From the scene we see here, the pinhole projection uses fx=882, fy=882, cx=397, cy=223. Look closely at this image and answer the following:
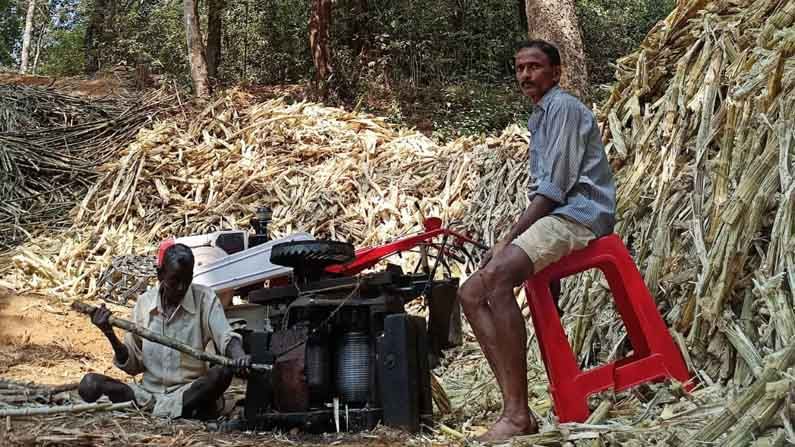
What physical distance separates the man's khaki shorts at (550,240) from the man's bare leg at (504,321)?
0.04m

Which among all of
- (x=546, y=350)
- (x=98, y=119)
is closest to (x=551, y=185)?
(x=546, y=350)

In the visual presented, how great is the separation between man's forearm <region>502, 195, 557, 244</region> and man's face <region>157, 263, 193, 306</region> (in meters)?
1.57

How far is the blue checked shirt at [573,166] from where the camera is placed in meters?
3.51

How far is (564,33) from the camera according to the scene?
30.3 ft

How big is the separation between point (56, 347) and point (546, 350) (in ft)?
15.1

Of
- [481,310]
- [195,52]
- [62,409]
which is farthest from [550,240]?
[195,52]

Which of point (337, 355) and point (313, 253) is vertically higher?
point (313, 253)

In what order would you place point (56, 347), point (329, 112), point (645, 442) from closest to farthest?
point (645, 442) → point (56, 347) → point (329, 112)

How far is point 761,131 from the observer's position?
4.03 metres

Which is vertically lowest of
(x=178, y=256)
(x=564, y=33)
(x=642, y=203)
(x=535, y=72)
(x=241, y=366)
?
(x=241, y=366)

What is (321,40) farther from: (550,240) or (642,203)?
(550,240)

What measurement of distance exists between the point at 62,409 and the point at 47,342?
3.51 metres

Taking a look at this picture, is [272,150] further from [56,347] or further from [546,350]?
[546,350]

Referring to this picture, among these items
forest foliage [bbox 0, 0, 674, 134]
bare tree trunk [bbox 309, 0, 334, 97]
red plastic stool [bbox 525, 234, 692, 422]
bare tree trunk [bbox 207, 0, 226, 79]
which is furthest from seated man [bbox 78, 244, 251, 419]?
bare tree trunk [bbox 207, 0, 226, 79]
